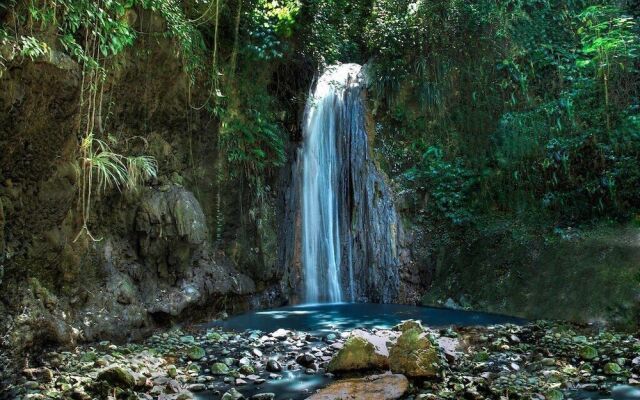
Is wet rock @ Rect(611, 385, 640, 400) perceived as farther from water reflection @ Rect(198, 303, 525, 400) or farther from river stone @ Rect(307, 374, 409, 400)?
water reflection @ Rect(198, 303, 525, 400)

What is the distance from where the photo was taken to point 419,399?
415 centimetres

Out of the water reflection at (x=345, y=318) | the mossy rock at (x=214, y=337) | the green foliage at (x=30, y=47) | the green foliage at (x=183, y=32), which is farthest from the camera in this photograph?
the water reflection at (x=345, y=318)

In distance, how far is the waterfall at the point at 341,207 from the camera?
9.77 metres

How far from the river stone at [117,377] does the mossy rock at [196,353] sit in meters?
1.12

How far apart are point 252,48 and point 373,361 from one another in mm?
6161

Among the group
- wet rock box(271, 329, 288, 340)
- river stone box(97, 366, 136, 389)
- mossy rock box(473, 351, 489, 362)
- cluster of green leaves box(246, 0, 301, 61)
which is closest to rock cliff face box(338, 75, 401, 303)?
cluster of green leaves box(246, 0, 301, 61)

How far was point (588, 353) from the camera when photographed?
5.19m

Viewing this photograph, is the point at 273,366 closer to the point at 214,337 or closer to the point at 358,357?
the point at 358,357

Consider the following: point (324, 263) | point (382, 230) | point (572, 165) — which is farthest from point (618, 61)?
point (324, 263)

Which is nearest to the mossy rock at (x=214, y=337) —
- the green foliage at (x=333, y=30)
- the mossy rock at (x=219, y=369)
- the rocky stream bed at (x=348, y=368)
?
the rocky stream bed at (x=348, y=368)

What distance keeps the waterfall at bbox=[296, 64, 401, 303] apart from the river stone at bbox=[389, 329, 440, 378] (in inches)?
187

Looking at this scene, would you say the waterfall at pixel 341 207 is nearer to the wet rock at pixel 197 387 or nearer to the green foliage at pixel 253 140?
the green foliage at pixel 253 140

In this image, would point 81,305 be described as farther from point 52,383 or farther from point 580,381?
point 580,381

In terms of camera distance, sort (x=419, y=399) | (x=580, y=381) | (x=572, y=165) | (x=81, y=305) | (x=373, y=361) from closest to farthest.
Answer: (x=419, y=399) < (x=580, y=381) < (x=373, y=361) < (x=81, y=305) < (x=572, y=165)
